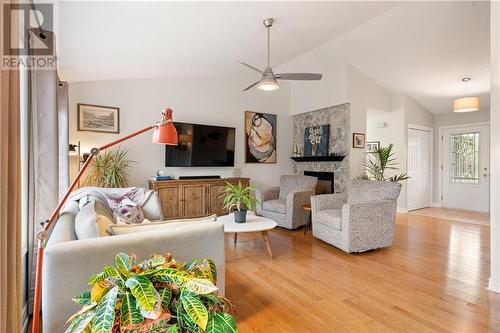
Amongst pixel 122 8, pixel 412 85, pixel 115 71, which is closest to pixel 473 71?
pixel 412 85

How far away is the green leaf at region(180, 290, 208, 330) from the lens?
844 millimetres

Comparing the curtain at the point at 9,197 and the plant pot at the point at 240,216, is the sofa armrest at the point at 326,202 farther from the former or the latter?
the curtain at the point at 9,197

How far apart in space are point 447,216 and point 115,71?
6870 millimetres

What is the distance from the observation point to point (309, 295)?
7.50ft

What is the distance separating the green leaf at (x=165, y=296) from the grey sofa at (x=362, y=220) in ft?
8.90

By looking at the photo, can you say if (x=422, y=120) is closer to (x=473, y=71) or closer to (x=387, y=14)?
(x=473, y=71)

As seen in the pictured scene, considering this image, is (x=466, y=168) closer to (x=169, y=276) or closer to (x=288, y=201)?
(x=288, y=201)

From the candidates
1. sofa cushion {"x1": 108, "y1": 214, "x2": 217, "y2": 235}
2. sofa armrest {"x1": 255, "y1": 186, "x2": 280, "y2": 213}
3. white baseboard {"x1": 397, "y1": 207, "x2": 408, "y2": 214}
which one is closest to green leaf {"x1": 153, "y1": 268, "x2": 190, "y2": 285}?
sofa cushion {"x1": 108, "y1": 214, "x2": 217, "y2": 235}

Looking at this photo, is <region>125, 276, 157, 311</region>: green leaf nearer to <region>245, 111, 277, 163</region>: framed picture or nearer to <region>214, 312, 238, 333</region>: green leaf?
<region>214, 312, 238, 333</region>: green leaf

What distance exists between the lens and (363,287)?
243 cm

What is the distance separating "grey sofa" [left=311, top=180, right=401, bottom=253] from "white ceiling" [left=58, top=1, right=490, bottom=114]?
239 centimetres

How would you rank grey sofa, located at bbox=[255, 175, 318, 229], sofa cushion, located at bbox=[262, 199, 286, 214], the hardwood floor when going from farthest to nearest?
sofa cushion, located at bbox=[262, 199, 286, 214]
grey sofa, located at bbox=[255, 175, 318, 229]
the hardwood floor

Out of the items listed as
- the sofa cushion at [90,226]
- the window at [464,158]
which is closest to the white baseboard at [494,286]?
the sofa cushion at [90,226]

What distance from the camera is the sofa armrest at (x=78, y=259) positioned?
1358 millimetres
